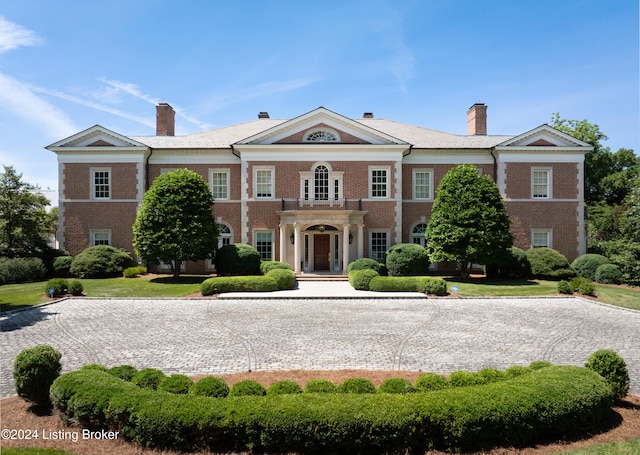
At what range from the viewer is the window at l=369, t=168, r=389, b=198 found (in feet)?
89.5

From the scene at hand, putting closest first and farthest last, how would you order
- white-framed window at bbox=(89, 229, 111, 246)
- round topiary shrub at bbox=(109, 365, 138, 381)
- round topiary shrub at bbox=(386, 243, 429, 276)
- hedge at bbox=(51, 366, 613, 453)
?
1. hedge at bbox=(51, 366, 613, 453)
2. round topiary shrub at bbox=(109, 365, 138, 381)
3. round topiary shrub at bbox=(386, 243, 429, 276)
4. white-framed window at bbox=(89, 229, 111, 246)

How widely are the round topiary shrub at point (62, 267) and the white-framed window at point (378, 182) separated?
19.3 metres

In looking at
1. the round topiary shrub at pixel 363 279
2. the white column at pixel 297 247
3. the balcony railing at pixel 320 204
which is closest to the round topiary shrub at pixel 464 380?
the round topiary shrub at pixel 363 279

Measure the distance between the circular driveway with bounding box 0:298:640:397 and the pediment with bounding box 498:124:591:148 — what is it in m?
13.8

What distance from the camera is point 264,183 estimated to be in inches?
1080

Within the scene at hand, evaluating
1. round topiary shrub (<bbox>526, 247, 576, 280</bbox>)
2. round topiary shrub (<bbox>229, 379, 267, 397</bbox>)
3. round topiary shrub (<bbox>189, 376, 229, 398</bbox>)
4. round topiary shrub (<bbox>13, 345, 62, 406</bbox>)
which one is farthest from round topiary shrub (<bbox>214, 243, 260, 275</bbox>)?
round topiary shrub (<bbox>229, 379, 267, 397</bbox>)

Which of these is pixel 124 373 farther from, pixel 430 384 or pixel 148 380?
pixel 430 384

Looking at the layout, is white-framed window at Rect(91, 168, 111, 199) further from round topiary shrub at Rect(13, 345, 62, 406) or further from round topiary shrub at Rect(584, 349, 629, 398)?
round topiary shrub at Rect(584, 349, 629, 398)

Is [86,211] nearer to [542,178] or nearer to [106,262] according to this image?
[106,262]

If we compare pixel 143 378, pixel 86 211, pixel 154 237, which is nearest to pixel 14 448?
pixel 143 378

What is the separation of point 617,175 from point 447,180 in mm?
25452

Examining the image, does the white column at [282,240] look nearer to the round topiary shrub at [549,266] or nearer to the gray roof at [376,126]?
the gray roof at [376,126]

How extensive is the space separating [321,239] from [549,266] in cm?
1397

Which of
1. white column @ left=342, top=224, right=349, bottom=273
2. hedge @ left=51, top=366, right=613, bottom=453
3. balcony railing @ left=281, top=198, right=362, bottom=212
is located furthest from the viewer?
balcony railing @ left=281, top=198, right=362, bottom=212
